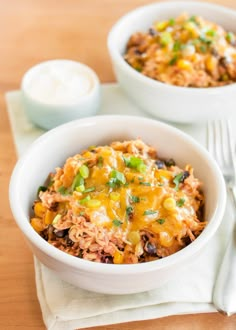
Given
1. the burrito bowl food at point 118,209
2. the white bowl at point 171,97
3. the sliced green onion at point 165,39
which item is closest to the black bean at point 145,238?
the burrito bowl food at point 118,209

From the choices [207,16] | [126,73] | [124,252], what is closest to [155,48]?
[126,73]

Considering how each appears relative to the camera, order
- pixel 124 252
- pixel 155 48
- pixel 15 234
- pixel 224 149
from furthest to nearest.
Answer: pixel 155 48
pixel 224 149
pixel 15 234
pixel 124 252

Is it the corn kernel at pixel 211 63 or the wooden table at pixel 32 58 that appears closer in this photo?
the wooden table at pixel 32 58

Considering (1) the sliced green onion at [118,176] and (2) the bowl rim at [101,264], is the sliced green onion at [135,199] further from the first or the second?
(2) the bowl rim at [101,264]

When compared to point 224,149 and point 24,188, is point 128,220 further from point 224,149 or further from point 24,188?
point 224,149

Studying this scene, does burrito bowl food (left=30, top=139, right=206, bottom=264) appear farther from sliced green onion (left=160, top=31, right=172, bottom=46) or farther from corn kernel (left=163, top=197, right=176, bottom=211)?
sliced green onion (left=160, top=31, right=172, bottom=46)
